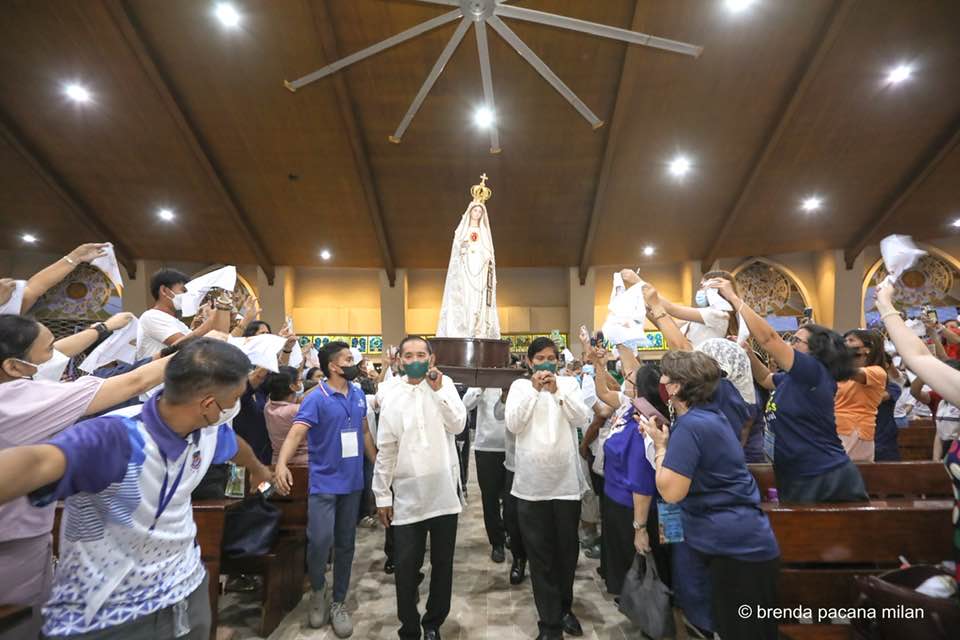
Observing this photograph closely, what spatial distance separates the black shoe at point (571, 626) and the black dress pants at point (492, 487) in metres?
1.10

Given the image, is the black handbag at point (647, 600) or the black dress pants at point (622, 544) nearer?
the black handbag at point (647, 600)

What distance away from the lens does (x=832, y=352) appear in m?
2.20

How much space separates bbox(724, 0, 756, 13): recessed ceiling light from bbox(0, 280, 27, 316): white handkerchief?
25.7ft

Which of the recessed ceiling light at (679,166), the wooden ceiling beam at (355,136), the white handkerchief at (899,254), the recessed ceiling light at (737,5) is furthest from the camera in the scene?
the recessed ceiling light at (679,166)

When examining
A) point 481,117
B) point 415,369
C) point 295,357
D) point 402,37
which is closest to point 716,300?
point 415,369

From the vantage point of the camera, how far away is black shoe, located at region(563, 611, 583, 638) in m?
2.57

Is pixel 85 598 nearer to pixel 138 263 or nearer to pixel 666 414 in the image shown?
pixel 666 414

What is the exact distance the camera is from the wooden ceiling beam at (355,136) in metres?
6.71

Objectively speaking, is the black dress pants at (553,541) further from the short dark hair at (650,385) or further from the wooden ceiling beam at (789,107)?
the wooden ceiling beam at (789,107)

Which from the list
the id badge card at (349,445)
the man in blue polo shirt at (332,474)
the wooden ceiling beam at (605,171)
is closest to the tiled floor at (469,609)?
the man in blue polo shirt at (332,474)

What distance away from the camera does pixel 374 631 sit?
2.66 meters

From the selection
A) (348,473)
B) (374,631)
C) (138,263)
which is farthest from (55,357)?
(138,263)

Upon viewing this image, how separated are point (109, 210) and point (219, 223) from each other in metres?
2.03

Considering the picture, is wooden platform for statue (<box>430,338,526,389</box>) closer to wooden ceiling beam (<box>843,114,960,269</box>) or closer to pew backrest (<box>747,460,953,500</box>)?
pew backrest (<box>747,460,953,500</box>)
